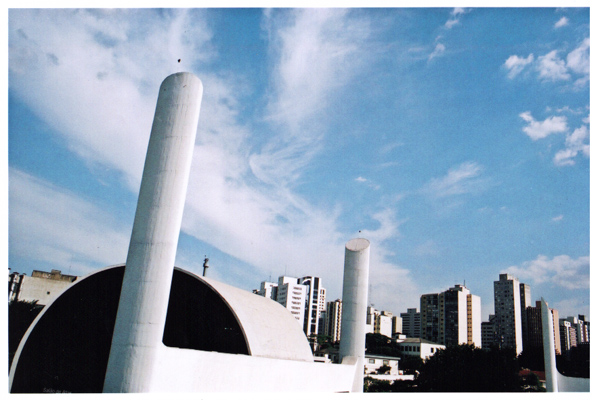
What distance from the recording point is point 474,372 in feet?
155

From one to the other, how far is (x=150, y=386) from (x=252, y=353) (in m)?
8.05

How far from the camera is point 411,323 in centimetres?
13688

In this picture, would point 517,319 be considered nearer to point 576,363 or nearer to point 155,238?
point 576,363


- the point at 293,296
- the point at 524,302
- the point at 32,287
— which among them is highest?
the point at 524,302

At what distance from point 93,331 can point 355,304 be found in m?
14.1

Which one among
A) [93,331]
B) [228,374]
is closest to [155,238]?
[228,374]

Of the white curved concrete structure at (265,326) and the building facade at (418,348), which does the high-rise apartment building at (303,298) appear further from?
the white curved concrete structure at (265,326)

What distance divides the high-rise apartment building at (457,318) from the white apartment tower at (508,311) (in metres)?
9.64

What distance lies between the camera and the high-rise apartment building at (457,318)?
98938mm

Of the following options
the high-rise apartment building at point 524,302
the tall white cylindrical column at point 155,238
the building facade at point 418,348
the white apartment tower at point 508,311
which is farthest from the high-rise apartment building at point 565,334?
the tall white cylindrical column at point 155,238

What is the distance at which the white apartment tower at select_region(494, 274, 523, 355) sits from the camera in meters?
106

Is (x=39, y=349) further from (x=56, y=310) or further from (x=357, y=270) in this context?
(x=357, y=270)

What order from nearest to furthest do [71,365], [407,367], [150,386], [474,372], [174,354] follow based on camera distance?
1. [150,386]
2. [174,354]
3. [71,365]
4. [474,372]
5. [407,367]

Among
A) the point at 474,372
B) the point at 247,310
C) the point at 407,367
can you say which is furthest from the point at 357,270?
the point at 407,367
